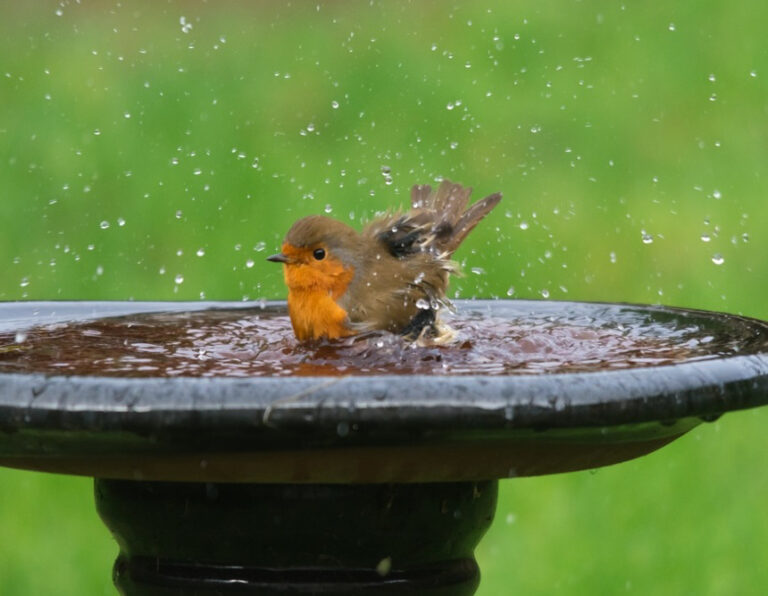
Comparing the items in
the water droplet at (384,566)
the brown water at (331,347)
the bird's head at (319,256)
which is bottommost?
the water droplet at (384,566)

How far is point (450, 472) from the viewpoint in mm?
2688

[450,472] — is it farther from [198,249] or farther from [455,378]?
[198,249]

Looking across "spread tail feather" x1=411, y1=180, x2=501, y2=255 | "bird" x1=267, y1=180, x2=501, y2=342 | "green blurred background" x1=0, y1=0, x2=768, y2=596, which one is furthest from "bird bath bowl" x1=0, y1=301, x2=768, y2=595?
"green blurred background" x1=0, y1=0, x2=768, y2=596

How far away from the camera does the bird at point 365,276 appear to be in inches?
150

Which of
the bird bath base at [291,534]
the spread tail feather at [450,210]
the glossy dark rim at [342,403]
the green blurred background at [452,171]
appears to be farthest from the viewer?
the green blurred background at [452,171]

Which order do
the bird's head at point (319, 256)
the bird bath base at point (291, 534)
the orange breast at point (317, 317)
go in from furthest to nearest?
the bird's head at point (319, 256) < the orange breast at point (317, 317) < the bird bath base at point (291, 534)

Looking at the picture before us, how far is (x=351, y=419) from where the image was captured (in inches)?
92.7

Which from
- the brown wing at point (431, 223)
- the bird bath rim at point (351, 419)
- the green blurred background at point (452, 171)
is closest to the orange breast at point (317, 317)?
the brown wing at point (431, 223)

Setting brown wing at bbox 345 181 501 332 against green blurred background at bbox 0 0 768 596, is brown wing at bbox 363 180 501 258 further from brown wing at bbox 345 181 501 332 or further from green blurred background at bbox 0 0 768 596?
green blurred background at bbox 0 0 768 596

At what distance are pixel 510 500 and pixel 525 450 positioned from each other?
3.51 m

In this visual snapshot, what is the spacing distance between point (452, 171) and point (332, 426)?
675 cm

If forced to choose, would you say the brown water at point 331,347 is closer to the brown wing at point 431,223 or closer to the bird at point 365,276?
the bird at point 365,276

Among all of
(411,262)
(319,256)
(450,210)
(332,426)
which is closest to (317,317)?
(319,256)

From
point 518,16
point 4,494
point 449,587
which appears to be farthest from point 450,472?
point 518,16
